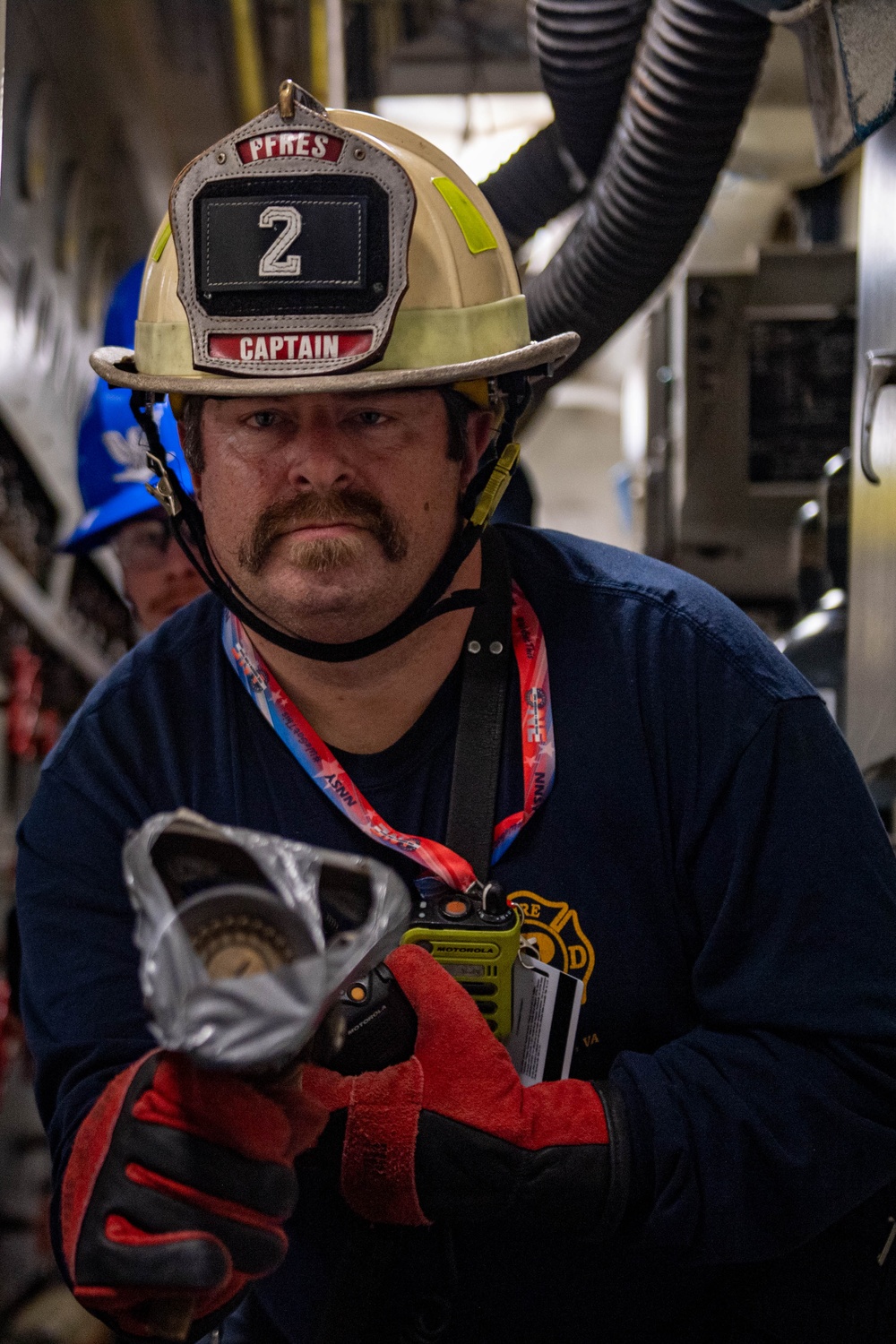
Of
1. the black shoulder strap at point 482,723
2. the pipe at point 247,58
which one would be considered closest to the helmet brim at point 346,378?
the black shoulder strap at point 482,723

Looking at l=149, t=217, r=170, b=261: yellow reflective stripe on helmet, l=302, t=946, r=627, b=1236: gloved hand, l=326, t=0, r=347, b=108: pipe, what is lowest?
l=302, t=946, r=627, b=1236: gloved hand

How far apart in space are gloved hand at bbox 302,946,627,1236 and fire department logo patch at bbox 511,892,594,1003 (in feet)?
0.49

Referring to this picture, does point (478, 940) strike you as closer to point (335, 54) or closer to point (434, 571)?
point (434, 571)

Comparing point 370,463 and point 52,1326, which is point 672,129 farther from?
point 52,1326

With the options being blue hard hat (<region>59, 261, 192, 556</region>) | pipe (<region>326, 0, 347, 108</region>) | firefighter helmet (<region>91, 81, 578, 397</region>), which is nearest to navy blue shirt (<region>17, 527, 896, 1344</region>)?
firefighter helmet (<region>91, 81, 578, 397</region>)

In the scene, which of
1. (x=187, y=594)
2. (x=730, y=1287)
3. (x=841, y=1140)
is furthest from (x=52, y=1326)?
(x=841, y=1140)

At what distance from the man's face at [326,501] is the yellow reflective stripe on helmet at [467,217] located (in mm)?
211

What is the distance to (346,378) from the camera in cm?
149

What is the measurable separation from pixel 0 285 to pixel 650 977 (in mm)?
2527

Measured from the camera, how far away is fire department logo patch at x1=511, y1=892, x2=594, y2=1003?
5.33 ft

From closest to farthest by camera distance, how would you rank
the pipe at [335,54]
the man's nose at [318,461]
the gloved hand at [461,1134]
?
the gloved hand at [461,1134]
the man's nose at [318,461]
the pipe at [335,54]

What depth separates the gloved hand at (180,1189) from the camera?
44.3 inches

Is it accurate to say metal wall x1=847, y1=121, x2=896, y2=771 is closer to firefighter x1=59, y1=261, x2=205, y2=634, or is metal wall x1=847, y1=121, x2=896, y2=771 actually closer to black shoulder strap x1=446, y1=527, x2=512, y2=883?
black shoulder strap x1=446, y1=527, x2=512, y2=883

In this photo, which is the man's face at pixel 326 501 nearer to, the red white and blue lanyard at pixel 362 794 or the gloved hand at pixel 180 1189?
the red white and blue lanyard at pixel 362 794
